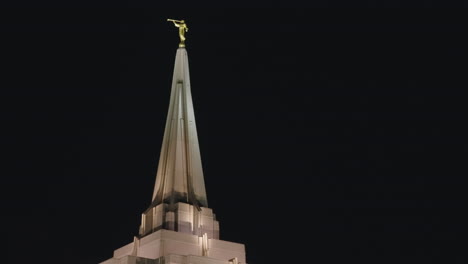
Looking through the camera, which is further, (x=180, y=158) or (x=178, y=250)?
(x=180, y=158)

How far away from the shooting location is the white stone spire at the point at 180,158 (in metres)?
34.9

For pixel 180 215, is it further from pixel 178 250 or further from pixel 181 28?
pixel 181 28

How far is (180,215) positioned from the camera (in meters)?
33.5

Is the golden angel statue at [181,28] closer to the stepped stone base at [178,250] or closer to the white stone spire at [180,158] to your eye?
the white stone spire at [180,158]

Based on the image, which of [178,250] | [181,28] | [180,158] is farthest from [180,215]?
[181,28]

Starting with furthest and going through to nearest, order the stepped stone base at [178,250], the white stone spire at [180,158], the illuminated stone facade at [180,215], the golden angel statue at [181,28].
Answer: the golden angel statue at [181,28] → the white stone spire at [180,158] → the illuminated stone facade at [180,215] → the stepped stone base at [178,250]

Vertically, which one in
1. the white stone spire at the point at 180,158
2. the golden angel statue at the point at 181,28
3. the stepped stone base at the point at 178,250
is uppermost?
the golden angel statue at the point at 181,28

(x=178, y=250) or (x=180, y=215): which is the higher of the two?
(x=180, y=215)

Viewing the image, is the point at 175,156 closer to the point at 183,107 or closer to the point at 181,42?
the point at 183,107

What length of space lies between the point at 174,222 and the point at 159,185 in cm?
310

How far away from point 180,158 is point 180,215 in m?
3.55

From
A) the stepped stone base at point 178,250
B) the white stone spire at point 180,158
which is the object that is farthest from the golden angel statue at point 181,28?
the stepped stone base at point 178,250

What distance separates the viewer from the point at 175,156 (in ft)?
117

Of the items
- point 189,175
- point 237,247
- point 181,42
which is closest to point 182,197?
point 189,175
